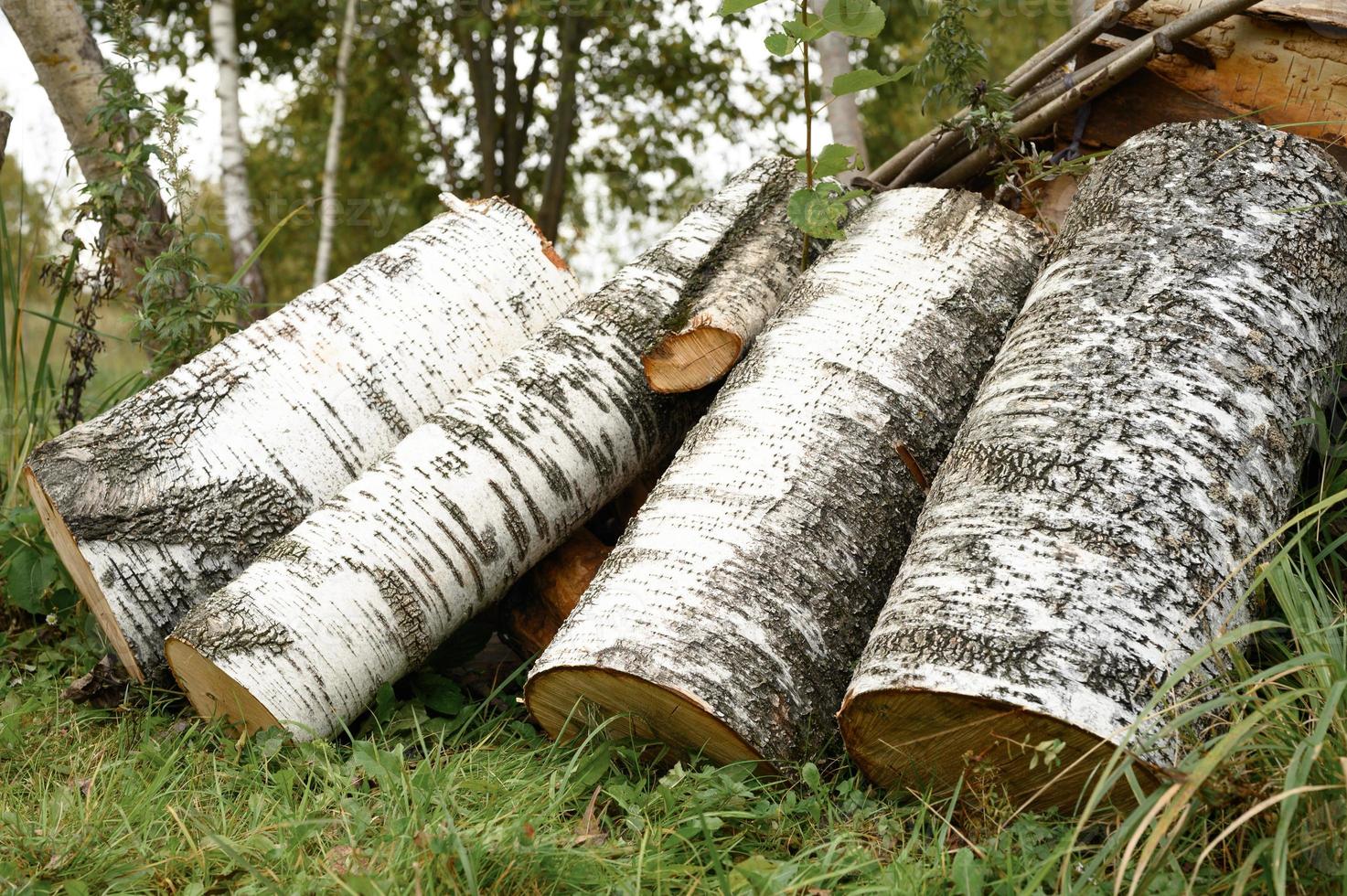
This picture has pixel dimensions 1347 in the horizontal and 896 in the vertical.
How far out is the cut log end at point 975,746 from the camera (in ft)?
5.65

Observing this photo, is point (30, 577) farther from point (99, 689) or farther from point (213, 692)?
point (213, 692)

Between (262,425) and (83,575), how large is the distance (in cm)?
57

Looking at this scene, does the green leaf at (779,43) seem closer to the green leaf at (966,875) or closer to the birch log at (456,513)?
the birch log at (456,513)

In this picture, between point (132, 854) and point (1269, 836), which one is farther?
point (132, 854)

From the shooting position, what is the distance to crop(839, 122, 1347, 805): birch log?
5.79 ft

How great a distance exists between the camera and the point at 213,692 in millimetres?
2496

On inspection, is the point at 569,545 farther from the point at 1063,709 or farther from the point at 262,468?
the point at 1063,709

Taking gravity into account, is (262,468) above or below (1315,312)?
below

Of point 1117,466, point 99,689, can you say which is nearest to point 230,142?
point 99,689

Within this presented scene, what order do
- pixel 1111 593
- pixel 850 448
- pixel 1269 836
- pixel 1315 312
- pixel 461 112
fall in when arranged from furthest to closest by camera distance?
1. pixel 461 112
2. pixel 850 448
3. pixel 1315 312
4. pixel 1111 593
5. pixel 1269 836

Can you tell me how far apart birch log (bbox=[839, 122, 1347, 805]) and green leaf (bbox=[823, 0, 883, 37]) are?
2.10 feet

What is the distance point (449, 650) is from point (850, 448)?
1.30 m

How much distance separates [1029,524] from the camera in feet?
6.24

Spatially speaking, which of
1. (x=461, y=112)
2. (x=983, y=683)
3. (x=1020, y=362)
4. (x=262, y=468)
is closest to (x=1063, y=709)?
(x=983, y=683)
